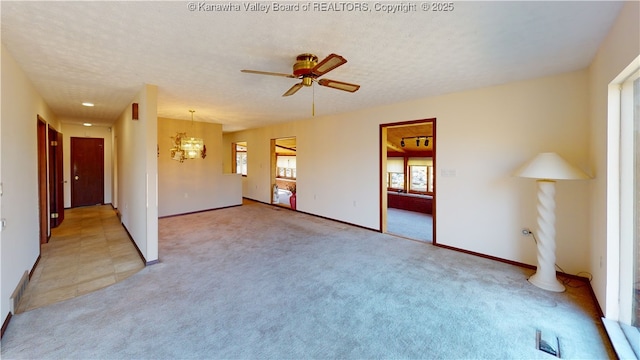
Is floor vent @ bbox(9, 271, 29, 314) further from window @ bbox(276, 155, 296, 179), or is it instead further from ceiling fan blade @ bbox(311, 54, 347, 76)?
window @ bbox(276, 155, 296, 179)

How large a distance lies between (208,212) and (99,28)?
18.1 feet

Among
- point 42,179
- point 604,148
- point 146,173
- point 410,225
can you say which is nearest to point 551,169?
point 604,148

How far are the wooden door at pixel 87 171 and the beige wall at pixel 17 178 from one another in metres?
4.86

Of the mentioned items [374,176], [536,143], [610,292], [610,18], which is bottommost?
[610,292]

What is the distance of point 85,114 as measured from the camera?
577cm

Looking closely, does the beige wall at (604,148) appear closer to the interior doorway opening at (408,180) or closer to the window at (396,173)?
the interior doorway opening at (408,180)

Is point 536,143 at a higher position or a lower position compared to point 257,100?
lower

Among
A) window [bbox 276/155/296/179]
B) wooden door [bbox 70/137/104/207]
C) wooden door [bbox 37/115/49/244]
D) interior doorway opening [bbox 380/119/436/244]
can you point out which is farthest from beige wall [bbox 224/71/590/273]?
wooden door [bbox 70/137/104/207]

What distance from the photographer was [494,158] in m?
3.67

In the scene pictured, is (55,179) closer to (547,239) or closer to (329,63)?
(329,63)

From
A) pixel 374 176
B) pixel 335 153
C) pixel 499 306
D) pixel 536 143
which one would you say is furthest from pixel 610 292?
pixel 335 153

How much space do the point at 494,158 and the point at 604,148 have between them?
1.35 metres

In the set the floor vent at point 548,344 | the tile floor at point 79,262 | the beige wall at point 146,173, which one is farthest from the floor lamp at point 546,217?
the tile floor at point 79,262

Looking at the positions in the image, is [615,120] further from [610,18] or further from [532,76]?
[532,76]
